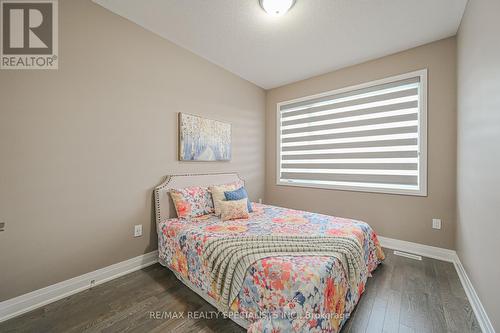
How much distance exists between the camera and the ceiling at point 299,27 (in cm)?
193

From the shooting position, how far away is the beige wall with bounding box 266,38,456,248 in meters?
2.41

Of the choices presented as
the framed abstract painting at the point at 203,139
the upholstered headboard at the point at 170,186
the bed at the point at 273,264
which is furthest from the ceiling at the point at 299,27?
the bed at the point at 273,264

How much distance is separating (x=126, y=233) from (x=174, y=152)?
106 cm

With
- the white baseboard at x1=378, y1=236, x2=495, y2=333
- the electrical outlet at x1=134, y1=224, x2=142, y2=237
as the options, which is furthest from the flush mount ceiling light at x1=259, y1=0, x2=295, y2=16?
the white baseboard at x1=378, y1=236, x2=495, y2=333

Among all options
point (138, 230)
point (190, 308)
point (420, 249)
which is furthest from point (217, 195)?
point (420, 249)

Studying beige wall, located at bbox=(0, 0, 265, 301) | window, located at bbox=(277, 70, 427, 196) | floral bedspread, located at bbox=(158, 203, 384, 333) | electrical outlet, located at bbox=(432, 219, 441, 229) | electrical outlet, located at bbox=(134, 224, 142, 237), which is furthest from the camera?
window, located at bbox=(277, 70, 427, 196)

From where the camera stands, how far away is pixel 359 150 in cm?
302

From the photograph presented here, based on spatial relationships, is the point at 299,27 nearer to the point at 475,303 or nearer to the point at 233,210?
the point at 233,210

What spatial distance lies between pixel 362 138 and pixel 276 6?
6.93ft

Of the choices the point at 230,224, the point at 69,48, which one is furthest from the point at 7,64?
the point at 230,224

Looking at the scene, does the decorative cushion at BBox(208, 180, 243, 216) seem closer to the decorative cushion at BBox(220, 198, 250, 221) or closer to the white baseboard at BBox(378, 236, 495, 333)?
the decorative cushion at BBox(220, 198, 250, 221)

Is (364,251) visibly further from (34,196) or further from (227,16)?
(34,196)

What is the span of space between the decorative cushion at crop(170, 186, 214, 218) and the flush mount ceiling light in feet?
6.90

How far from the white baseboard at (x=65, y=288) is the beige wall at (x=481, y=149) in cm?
296
